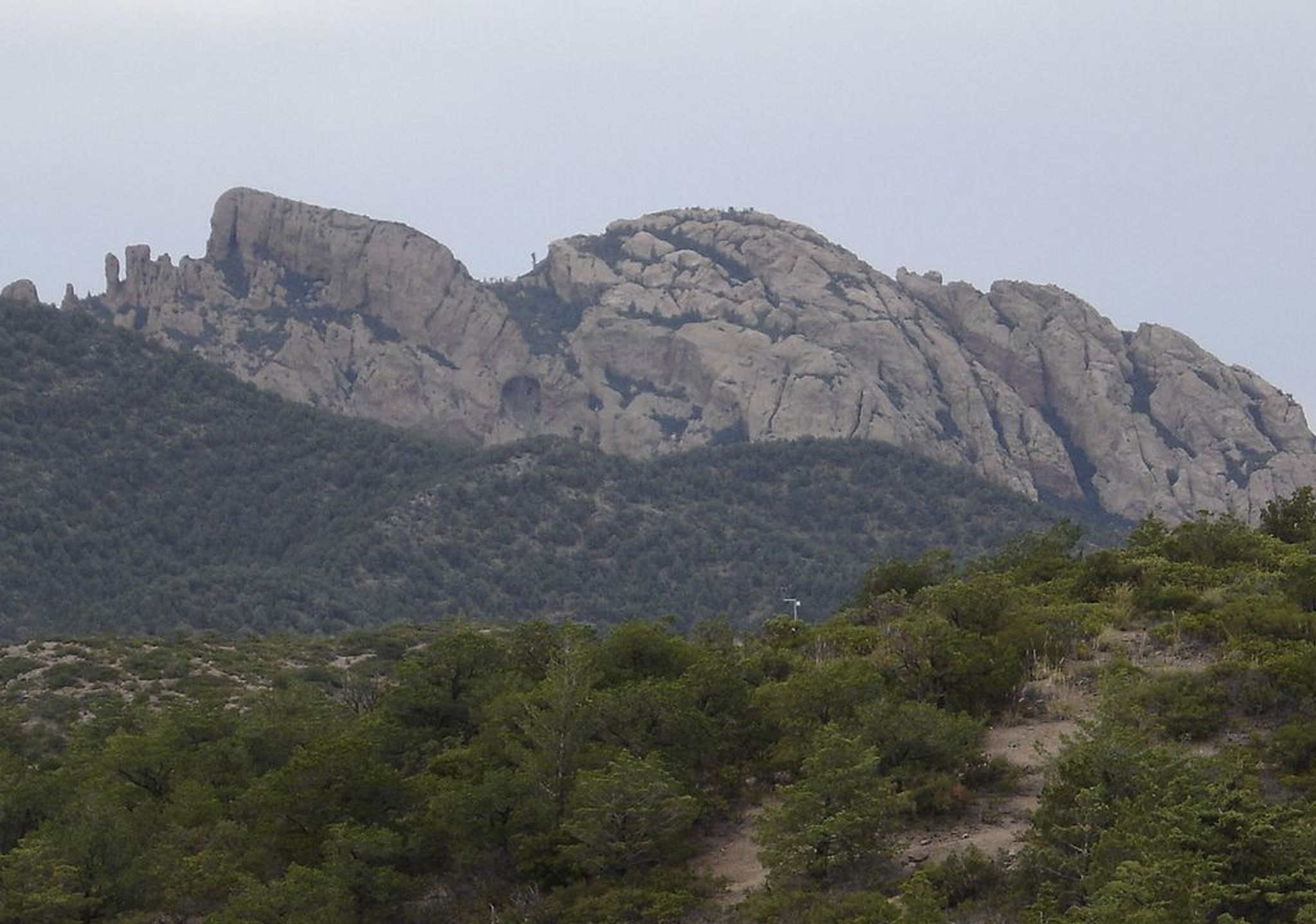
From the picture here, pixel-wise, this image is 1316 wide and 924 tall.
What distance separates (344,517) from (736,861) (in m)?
86.7

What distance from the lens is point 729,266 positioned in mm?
173250

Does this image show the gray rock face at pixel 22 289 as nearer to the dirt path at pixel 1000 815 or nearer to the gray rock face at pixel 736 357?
the gray rock face at pixel 736 357

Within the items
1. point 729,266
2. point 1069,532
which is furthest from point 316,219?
point 1069,532

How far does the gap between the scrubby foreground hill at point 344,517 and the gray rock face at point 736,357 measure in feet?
80.2

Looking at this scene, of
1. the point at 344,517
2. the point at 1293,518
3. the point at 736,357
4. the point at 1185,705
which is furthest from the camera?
the point at 736,357

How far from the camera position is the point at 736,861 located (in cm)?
1870

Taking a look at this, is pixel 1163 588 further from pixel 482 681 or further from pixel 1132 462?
pixel 1132 462

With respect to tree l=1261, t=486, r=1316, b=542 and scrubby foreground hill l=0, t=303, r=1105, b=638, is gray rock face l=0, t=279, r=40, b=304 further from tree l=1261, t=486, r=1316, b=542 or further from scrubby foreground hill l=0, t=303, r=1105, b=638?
tree l=1261, t=486, r=1316, b=542

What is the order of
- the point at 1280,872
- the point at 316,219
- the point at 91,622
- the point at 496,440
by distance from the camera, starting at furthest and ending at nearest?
the point at 316,219
the point at 496,440
the point at 91,622
the point at 1280,872

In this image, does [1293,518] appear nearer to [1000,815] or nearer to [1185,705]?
[1185,705]

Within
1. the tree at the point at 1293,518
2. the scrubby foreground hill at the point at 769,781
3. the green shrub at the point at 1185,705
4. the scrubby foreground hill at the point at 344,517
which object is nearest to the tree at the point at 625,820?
the scrubby foreground hill at the point at 769,781

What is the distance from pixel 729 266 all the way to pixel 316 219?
180ft

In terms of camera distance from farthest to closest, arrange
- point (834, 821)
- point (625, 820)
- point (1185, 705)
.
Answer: point (1185, 705), point (625, 820), point (834, 821)

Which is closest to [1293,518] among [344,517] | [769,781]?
[769,781]
